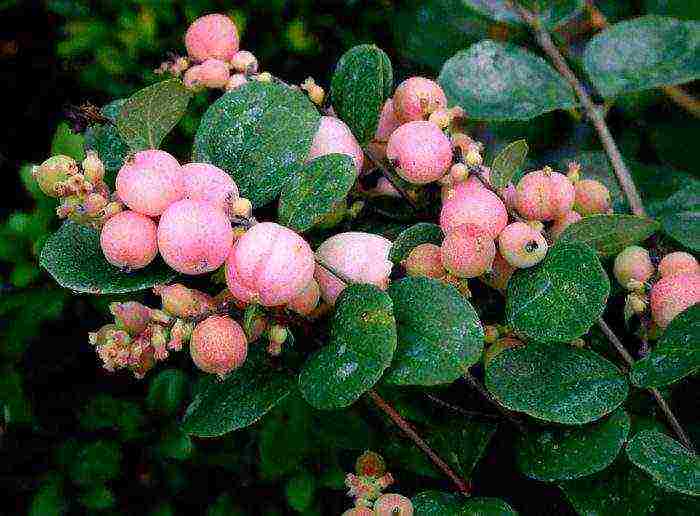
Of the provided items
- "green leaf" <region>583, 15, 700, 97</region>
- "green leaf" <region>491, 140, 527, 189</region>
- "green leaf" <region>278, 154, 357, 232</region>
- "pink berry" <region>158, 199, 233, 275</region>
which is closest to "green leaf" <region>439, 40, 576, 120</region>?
"green leaf" <region>583, 15, 700, 97</region>

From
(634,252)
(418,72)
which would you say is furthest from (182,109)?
(418,72)

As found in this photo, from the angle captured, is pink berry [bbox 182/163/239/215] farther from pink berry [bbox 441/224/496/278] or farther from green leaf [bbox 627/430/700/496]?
green leaf [bbox 627/430/700/496]

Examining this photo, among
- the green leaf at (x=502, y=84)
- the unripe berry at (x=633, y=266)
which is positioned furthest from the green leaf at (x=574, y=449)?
the green leaf at (x=502, y=84)

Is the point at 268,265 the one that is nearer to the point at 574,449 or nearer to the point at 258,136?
the point at 258,136

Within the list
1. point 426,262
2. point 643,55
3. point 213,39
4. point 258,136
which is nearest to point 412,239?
point 426,262

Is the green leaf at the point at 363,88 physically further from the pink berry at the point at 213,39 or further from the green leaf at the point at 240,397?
the green leaf at the point at 240,397
